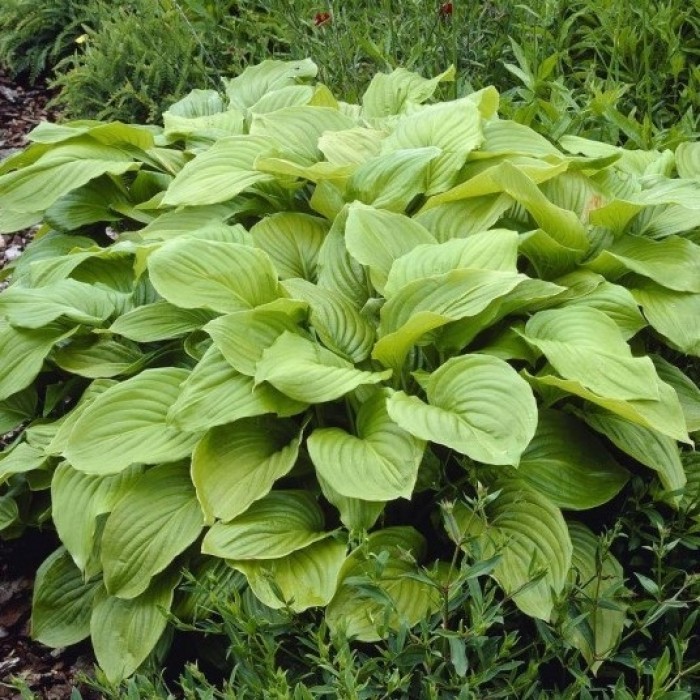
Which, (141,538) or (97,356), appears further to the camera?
(97,356)

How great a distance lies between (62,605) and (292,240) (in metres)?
1.13

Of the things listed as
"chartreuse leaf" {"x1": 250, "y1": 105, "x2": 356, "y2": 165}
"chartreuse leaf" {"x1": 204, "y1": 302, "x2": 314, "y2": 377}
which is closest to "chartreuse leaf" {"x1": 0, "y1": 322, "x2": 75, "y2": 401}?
"chartreuse leaf" {"x1": 204, "y1": 302, "x2": 314, "y2": 377}

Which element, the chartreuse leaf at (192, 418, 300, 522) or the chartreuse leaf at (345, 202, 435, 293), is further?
the chartreuse leaf at (345, 202, 435, 293)

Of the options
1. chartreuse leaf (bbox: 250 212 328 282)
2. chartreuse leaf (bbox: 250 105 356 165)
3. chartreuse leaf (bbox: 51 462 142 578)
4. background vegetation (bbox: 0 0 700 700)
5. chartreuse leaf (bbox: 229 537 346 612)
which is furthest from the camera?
chartreuse leaf (bbox: 250 105 356 165)

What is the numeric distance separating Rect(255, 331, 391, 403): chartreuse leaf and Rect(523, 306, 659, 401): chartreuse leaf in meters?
0.38

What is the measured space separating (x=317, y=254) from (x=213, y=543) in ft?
3.10

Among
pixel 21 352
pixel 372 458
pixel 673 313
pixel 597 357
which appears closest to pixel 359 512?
pixel 372 458

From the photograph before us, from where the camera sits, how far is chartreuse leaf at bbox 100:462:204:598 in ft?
7.18

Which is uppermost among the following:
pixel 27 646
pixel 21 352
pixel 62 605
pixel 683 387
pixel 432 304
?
pixel 432 304

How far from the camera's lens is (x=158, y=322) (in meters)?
2.56

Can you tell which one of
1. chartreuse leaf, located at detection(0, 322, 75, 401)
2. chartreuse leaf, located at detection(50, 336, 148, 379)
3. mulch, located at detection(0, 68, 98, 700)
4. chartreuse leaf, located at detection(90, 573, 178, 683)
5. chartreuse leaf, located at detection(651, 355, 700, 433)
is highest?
chartreuse leaf, located at detection(0, 322, 75, 401)

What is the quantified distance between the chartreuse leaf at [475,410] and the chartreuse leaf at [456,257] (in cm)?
26

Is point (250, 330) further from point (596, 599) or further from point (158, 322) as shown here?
point (596, 599)

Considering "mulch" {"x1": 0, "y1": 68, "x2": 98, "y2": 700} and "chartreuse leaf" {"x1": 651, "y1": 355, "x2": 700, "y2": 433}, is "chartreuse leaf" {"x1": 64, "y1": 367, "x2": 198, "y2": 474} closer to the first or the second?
"mulch" {"x1": 0, "y1": 68, "x2": 98, "y2": 700}
